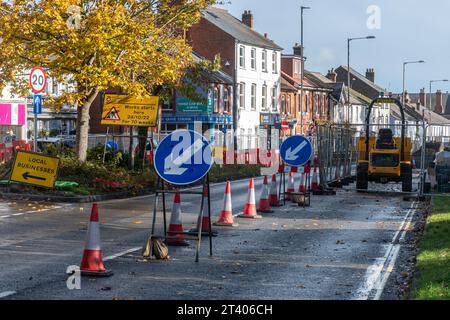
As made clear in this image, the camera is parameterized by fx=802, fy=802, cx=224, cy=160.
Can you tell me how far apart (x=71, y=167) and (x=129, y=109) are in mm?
3712

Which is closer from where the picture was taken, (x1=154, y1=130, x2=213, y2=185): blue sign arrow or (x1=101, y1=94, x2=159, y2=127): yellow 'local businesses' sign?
(x1=154, y1=130, x2=213, y2=185): blue sign arrow

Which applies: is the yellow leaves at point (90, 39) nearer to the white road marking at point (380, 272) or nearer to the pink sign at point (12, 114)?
the white road marking at point (380, 272)

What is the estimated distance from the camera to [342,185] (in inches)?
1132

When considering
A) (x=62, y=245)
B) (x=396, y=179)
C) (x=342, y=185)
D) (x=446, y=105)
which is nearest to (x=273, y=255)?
(x=62, y=245)

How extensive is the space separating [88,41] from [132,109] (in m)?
5.20

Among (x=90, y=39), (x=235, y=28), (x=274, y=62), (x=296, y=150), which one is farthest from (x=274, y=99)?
(x=296, y=150)

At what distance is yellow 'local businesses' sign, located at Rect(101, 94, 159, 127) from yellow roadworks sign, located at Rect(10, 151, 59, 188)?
5.90 meters

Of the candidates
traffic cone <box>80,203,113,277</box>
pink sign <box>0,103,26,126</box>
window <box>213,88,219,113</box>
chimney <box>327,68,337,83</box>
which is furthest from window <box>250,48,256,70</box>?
traffic cone <box>80,203,113,277</box>

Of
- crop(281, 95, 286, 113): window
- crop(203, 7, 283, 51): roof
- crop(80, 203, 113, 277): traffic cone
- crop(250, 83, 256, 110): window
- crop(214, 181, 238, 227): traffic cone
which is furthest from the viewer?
crop(281, 95, 286, 113): window

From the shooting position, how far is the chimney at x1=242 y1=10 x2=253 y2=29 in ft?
246

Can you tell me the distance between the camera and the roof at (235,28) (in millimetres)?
65938

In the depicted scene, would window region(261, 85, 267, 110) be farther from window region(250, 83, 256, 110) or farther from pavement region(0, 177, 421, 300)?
pavement region(0, 177, 421, 300)

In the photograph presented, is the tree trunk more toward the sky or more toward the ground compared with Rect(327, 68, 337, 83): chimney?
more toward the ground
